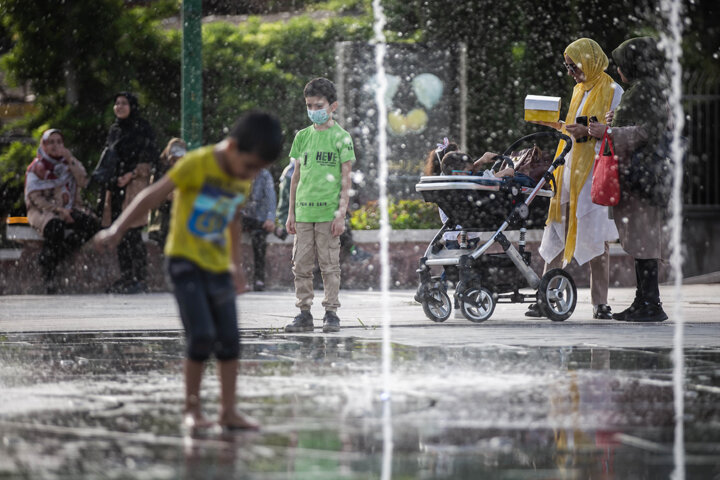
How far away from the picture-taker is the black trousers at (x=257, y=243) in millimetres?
15641

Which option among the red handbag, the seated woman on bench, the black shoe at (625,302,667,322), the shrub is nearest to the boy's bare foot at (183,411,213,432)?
Result: the red handbag

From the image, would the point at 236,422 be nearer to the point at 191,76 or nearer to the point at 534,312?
the point at 534,312

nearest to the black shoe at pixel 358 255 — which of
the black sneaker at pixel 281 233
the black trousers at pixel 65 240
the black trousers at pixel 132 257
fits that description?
the black sneaker at pixel 281 233

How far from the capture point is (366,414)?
5582 mm

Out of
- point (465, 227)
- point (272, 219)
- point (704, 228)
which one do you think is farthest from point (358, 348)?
point (704, 228)

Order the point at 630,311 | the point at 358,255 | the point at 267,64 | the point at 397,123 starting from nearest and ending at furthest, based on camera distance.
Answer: the point at 630,311, the point at 358,255, the point at 397,123, the point at 267,64

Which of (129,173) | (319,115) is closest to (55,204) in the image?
(129,173)

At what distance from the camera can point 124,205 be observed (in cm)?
1520

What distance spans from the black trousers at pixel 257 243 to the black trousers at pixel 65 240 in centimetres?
176

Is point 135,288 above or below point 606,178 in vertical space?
below

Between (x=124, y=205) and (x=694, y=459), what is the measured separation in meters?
11.3

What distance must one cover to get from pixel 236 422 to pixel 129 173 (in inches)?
405

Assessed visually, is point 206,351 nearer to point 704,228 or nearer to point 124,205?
point 124,205

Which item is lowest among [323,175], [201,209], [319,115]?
[201,209]
